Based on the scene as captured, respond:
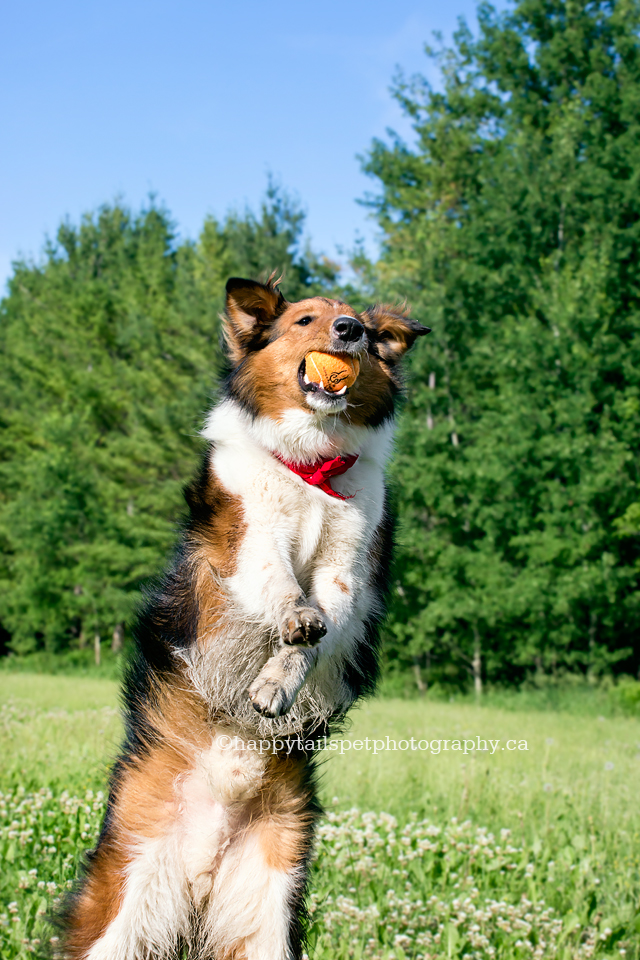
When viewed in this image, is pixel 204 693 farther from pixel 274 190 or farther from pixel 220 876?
pixel 274 190

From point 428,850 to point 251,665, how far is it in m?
2.76

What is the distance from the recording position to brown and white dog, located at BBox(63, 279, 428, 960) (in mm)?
2816

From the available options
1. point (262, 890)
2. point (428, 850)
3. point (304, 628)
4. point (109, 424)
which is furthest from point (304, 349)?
point (109, 424)

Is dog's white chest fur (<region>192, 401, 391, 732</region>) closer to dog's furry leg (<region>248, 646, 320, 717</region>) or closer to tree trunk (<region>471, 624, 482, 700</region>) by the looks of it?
dog's furry leg (<region>248, 646, 320, 717</region>)

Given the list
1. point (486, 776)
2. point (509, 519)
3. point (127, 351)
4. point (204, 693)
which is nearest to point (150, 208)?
point (127, 351)

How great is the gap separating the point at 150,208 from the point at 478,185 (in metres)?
19.5

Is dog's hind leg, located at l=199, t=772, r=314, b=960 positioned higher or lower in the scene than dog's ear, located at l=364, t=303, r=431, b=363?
lower

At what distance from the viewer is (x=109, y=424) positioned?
31422mm

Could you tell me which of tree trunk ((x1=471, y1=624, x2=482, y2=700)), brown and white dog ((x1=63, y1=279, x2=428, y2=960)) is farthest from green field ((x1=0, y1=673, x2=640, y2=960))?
tree trunk ((x1=471, y1=624, x2=482, y2=700))

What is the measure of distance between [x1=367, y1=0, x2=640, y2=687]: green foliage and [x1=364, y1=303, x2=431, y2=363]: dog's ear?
15044 millimetres

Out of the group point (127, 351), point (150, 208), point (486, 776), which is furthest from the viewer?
point (150, 208)

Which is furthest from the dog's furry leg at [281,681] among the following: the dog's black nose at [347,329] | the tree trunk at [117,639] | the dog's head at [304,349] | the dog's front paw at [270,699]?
the tree trunk at [117,639]

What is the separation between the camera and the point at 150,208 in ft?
128

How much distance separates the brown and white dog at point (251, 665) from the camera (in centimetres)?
282
